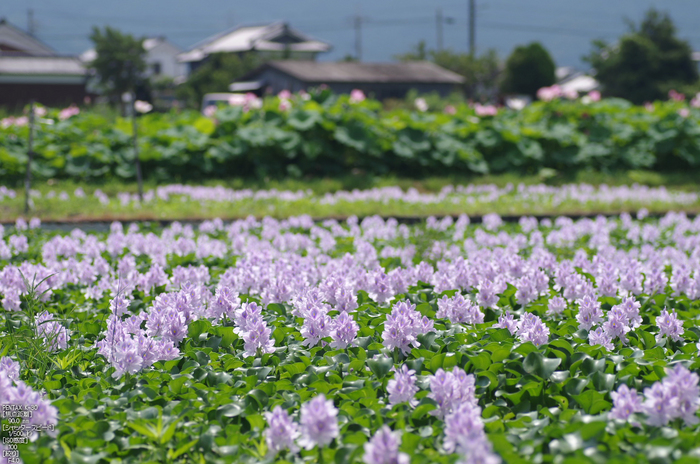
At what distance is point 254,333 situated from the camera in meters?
3.03

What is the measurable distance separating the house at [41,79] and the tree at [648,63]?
107 feet

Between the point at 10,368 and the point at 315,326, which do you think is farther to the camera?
the point at 315,326

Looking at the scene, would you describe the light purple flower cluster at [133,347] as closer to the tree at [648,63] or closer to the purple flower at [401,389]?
the purple flower at [401,389]

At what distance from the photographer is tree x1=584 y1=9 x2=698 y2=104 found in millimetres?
39969

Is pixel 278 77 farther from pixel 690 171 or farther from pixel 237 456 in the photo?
pixel 237 456

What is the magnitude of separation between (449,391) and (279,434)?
631 mm

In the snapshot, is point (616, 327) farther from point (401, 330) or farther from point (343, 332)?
point (343, 332)

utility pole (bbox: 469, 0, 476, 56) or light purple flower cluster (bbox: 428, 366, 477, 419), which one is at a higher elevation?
utility pole (bbox: 469, 0, 476, 56)

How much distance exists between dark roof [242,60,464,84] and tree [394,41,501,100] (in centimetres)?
874

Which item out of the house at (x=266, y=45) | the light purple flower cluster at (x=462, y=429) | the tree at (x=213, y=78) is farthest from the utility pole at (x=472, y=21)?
the light purple flower cluster at (x=462, y=429)

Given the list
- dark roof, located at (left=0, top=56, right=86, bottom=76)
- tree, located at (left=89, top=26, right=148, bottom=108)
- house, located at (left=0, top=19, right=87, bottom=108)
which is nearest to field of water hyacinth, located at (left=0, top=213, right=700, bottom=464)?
house, located at (left=0, top=19, right=87, bottom=108)

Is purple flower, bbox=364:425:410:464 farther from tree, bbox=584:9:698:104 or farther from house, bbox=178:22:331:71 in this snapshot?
house, bbox=178:22:331:71

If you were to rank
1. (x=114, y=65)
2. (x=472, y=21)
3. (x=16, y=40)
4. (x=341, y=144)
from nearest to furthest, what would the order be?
(x=341, y=144)
(x=114, y=65)
(x=16, y=40)
(x=472, y=21)

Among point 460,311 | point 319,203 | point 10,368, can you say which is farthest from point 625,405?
point 319,203
